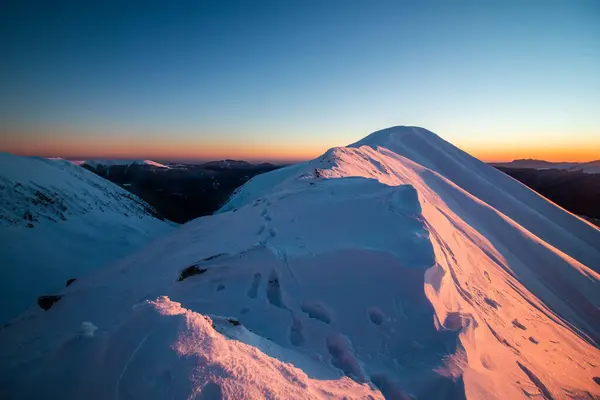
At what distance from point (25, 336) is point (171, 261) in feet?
8.10

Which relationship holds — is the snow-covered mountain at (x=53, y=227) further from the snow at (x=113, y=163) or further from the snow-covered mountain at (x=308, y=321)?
the snow at (x=113, y=163)

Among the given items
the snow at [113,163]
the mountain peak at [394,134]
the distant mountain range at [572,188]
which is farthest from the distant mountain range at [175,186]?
the distant mountain range at [572,188]

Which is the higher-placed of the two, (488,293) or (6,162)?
(6,162)

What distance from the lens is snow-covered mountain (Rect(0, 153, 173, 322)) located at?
11305 millimetres

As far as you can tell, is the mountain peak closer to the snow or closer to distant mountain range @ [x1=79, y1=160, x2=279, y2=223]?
distant mountain range @ [x1=79, y1=160, x2=279, y2=223]

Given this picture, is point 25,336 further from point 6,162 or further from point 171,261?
point 6,162

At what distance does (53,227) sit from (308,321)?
17493 mm

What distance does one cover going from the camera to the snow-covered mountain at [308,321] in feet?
8.26

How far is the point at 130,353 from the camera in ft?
8.20

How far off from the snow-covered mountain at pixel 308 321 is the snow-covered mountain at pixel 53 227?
7679 millimetres

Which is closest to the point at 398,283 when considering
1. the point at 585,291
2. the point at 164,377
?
the point at 164,377

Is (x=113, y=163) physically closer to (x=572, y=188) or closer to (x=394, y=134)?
(x=394, y=134)

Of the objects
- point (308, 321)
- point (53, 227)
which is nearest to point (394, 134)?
point (53, 227)

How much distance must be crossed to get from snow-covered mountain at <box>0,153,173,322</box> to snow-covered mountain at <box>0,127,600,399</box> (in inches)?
302
